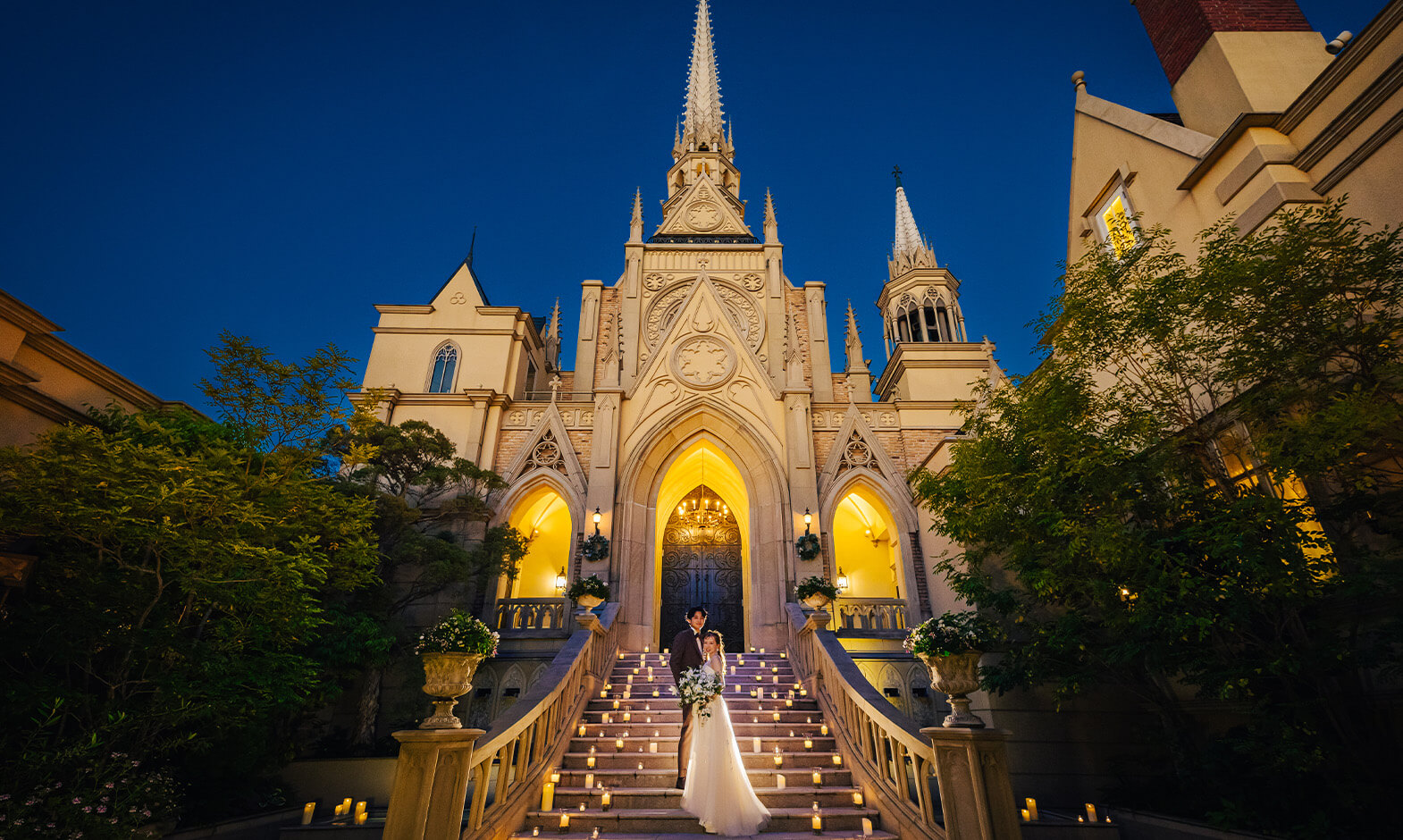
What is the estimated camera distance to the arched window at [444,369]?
19500 mm

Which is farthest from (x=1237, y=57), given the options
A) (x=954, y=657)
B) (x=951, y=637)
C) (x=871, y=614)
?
(x=871, y=614)

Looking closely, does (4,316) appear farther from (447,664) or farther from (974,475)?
(974,475)

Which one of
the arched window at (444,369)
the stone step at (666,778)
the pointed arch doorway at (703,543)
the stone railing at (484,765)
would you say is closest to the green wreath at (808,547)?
the pointed arch doorway at (703,543)

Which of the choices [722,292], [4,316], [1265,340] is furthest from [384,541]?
[1265,340]

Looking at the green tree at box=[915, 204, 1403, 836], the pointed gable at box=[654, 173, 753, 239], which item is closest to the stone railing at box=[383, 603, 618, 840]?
the green tree at box=[915, 204, 1403, 836]

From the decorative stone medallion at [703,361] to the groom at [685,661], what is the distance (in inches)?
459

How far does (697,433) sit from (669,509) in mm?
3101

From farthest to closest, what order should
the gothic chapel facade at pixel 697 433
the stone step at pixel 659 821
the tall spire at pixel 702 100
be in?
the tall spire at pixel 702 100 < the gothic chapel facade at pixel 697 433 < the stone step at pixel 659 821

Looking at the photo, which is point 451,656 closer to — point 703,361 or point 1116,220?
point 703,361

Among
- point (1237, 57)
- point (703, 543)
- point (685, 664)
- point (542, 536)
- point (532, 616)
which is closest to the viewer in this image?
point (685, 664)

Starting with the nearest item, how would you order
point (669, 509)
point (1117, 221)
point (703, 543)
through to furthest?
1. point (1117, 221)
2. point (703, 543)
3. point (669, 509)

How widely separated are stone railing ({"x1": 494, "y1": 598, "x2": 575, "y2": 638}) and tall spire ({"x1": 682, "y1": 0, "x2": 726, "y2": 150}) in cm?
2555

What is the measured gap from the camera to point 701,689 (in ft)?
24.0

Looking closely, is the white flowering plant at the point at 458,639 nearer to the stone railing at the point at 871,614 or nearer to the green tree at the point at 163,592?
the green tree at the point at 163,592
